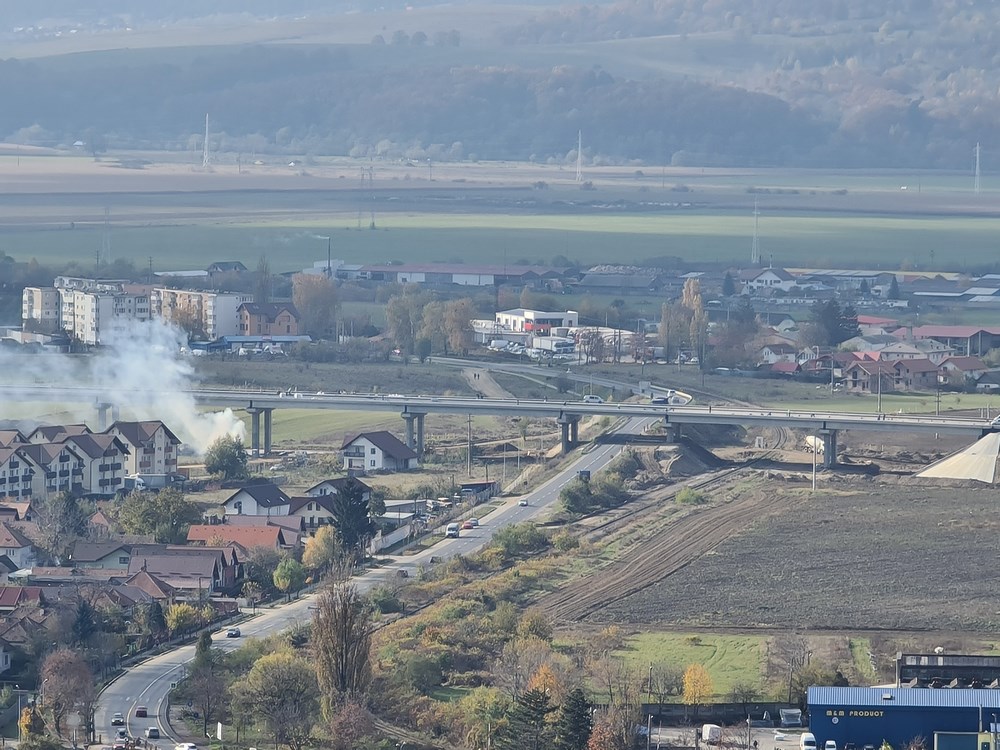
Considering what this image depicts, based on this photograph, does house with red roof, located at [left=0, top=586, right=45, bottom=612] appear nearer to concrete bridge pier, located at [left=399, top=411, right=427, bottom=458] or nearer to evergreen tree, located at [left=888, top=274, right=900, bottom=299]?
concrete bridge pier, located at [left=399, top=411, right=427, bottom=458]

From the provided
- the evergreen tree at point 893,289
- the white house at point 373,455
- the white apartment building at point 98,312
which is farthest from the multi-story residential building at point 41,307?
the evergreen tree at point 893,289

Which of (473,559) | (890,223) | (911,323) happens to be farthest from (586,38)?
(473,559)

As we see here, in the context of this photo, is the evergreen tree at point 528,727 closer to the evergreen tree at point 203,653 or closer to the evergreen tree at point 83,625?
the evergreen tree at point 203,653

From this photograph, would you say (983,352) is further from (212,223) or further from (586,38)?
(586,38)

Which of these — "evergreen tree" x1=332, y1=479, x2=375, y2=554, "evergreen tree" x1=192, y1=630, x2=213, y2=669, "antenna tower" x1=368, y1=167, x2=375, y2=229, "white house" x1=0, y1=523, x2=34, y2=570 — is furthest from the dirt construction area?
"antenna tower" x1=368, y1=167, x2=375, y2=229

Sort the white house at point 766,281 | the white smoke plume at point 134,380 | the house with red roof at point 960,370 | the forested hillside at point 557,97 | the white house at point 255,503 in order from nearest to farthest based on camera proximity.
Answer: the white house at point 255,503
the white smoke plume at point 134,380
the house with red roof at point 960,370
the white house at point 766,281
the forested hillside at point 557,97

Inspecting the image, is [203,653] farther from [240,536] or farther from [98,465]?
[98,465]

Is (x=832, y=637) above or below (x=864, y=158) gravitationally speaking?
below
